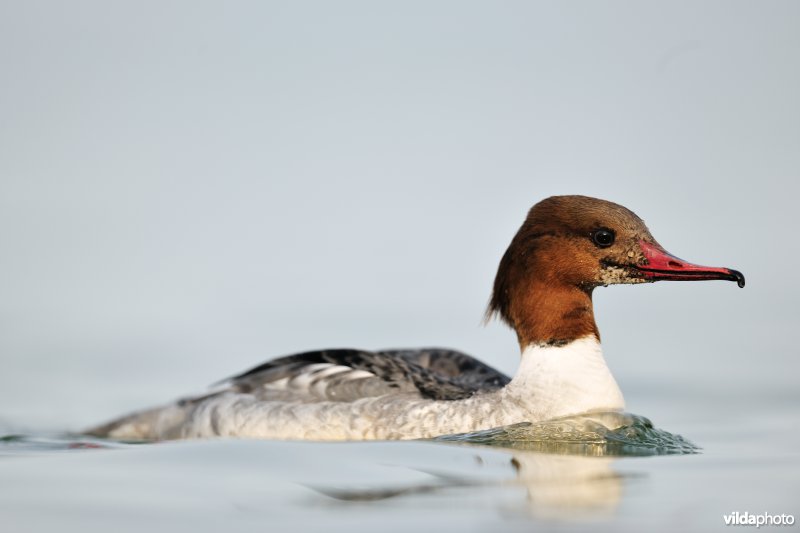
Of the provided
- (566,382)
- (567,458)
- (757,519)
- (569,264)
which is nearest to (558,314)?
(569,264)

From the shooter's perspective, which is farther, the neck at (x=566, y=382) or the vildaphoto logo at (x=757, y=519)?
the neck at (x=566, y=382)

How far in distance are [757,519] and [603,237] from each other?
2.76 m

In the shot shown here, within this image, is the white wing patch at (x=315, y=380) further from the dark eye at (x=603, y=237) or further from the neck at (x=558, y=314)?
the dark eye at (x=603, y=237)

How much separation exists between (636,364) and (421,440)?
3768 mm

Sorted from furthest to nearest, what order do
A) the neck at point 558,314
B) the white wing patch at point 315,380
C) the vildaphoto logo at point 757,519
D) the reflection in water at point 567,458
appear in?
the white wing patch at point 315,380, the neck at point 558,314, the reflection in water at point 567,458, the vildaphoto logo at point 757,519

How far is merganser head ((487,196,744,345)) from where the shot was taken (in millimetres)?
8297

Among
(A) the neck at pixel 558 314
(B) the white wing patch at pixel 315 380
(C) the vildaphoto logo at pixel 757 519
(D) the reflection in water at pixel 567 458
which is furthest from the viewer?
(B) the white wing patch at pixel 315 380

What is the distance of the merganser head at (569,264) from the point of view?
8297 mm

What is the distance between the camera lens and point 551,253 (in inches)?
335

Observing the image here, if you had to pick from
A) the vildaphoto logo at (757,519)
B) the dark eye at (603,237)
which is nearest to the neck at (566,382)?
the dark eye at (603,237)

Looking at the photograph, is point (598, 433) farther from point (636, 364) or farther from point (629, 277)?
point (636, 364)

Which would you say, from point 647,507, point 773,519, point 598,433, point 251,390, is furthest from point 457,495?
point 251,390

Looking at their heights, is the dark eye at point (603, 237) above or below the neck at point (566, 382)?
above

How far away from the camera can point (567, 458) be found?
7.49m
